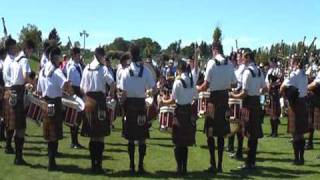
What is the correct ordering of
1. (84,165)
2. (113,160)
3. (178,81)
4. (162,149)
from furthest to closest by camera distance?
(162,149), (113,160), (84,165), (178,81)

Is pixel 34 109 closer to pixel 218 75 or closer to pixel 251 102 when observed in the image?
pixel 218 75

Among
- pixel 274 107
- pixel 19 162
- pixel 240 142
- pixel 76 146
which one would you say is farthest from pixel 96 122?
pixel 274 107

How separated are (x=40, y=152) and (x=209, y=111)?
392cm

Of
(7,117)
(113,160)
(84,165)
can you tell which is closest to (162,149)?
(113,160)

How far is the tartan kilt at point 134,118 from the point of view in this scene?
32.9ft

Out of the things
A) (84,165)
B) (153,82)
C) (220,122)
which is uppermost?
(153,82)

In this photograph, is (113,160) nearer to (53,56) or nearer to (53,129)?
(53,129)

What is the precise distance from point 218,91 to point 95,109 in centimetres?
214

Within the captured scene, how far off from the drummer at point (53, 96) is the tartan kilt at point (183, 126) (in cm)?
195

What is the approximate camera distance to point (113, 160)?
454 inches

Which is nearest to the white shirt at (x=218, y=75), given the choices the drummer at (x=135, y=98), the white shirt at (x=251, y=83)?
the white shirt at (x=251, y=83)

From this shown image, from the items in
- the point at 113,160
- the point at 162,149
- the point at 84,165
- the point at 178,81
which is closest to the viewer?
the point at 178,81

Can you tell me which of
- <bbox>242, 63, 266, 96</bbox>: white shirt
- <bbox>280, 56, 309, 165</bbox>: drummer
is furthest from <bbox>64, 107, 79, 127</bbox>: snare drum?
<bbox>280, 56, 309, 165</bbox>: drummer

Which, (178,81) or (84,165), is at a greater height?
(178,81)
